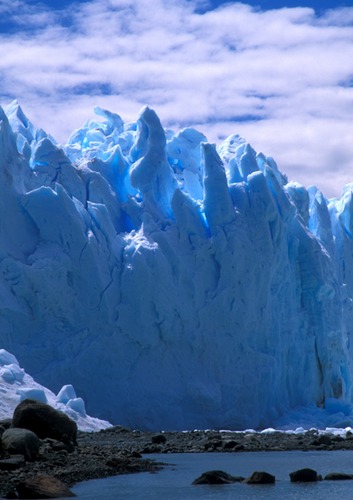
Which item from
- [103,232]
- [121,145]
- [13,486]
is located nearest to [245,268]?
[103,232]

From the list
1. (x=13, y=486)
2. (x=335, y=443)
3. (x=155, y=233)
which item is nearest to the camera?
(x=13, y=486)

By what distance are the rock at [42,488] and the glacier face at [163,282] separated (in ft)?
37.3

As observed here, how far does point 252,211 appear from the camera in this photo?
24422 mm

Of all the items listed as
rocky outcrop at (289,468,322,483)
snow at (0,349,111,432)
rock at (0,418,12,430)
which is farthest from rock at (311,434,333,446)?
rocky outcrop at (289,468,322,483)

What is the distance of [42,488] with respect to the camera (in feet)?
29.9

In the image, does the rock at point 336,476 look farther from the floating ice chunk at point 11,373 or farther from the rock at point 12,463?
the floating ice chunk at point 11,373

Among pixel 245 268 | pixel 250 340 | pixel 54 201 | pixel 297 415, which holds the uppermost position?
pixel 54 201

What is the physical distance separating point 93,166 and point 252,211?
161 inches

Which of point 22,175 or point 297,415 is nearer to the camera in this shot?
point 22,175

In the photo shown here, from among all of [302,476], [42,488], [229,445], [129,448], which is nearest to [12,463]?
[42,488]

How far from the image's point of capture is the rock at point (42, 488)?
29.6 feet

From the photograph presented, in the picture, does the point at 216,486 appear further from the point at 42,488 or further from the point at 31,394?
the point at 31,394

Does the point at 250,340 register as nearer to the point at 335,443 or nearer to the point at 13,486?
the point at 335,443

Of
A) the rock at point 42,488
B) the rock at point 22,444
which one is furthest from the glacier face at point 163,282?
the rock at point 42,488
